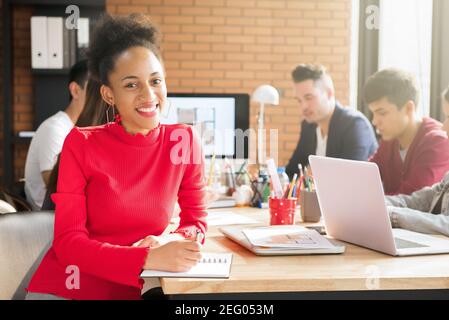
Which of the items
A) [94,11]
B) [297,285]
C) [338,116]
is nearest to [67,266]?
[297,285]

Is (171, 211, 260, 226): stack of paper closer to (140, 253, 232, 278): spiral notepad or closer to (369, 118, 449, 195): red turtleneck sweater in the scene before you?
(140, 253, 232, 278): spiral notepad

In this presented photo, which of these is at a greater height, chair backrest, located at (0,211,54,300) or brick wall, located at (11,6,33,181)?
brick wall, located at (11,6,33,181)

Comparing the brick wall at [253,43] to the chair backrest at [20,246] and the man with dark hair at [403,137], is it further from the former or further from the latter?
the chair backrest at [20,246]

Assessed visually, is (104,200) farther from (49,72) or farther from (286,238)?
(49,72)

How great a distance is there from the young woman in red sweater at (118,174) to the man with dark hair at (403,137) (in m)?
1.29

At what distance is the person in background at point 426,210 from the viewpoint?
1649 millimetres

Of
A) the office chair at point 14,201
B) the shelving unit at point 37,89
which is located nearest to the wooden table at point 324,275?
the office chair at point 14,201

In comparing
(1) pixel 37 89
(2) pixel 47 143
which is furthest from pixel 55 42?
(2) pixel 47 143

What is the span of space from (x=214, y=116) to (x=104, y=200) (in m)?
1.81

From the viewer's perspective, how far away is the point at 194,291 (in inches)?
45.4

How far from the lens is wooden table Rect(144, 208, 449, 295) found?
45.8 inches

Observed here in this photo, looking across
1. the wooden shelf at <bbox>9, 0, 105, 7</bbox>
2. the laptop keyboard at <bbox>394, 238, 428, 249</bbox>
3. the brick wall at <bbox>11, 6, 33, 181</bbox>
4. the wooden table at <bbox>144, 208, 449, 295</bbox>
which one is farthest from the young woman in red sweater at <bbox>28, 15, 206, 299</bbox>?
the brick wall at <bbox>11, 6, 33, 181</bbox>

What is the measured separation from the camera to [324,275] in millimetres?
1209

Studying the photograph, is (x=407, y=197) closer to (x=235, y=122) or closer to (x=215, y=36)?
(x=235, y=122)
